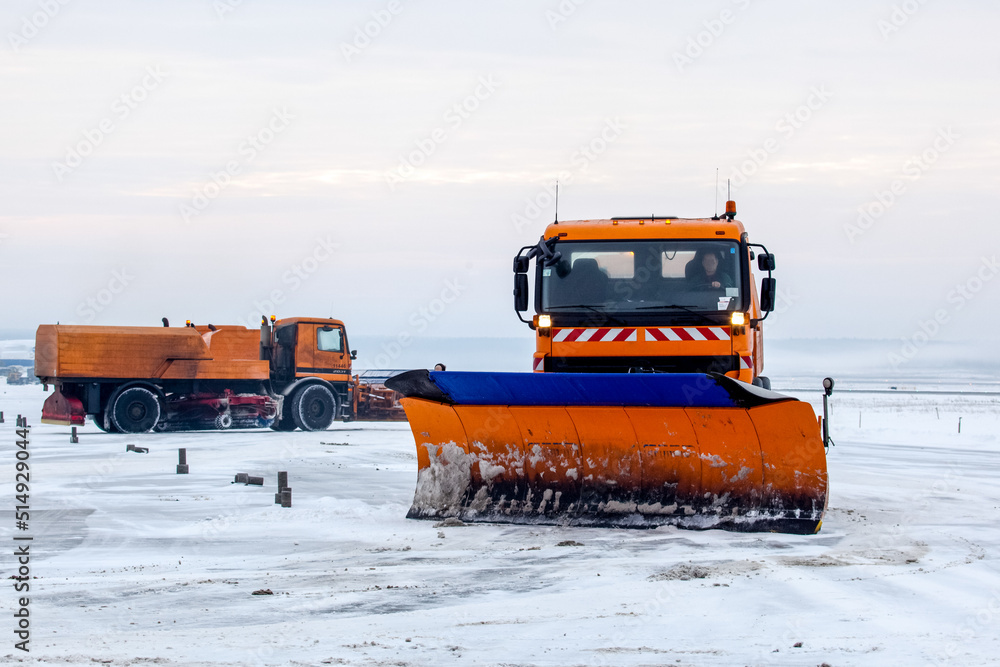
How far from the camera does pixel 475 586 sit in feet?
20.3

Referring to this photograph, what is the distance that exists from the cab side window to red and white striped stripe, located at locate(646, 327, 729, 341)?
15.5 metres

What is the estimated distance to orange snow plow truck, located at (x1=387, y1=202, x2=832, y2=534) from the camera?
7945mm

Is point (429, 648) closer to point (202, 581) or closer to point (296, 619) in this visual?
point (296, 619)

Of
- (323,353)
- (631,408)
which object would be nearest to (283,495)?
(631,408)

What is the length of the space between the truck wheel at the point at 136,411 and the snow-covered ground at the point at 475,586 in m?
10.5

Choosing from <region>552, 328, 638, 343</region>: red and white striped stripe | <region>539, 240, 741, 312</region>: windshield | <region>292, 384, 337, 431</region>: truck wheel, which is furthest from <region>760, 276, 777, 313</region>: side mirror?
<region>292, 384, 337, 431</region>: truck wheel

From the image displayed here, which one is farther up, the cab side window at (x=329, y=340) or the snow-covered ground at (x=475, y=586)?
the cab side window at (x=329, y=340)

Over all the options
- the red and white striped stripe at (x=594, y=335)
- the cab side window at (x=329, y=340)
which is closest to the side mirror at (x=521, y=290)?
the red and white striped stripe at (x=594, y=335)

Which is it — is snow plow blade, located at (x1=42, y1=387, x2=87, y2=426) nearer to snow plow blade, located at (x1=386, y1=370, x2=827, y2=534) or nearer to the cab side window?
the cab side window

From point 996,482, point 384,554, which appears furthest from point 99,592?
point 996,482

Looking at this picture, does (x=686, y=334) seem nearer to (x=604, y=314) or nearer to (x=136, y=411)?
(x=604, y=314)

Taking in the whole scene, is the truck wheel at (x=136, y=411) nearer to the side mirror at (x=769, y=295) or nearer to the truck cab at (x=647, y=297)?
the truck cab at (x=647, y=297)

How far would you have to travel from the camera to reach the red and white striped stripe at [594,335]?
→ 29.4 ft

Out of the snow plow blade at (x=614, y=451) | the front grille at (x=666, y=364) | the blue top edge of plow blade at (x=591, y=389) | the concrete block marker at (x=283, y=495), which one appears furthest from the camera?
the concrete block marker at (x=283, y=495)
